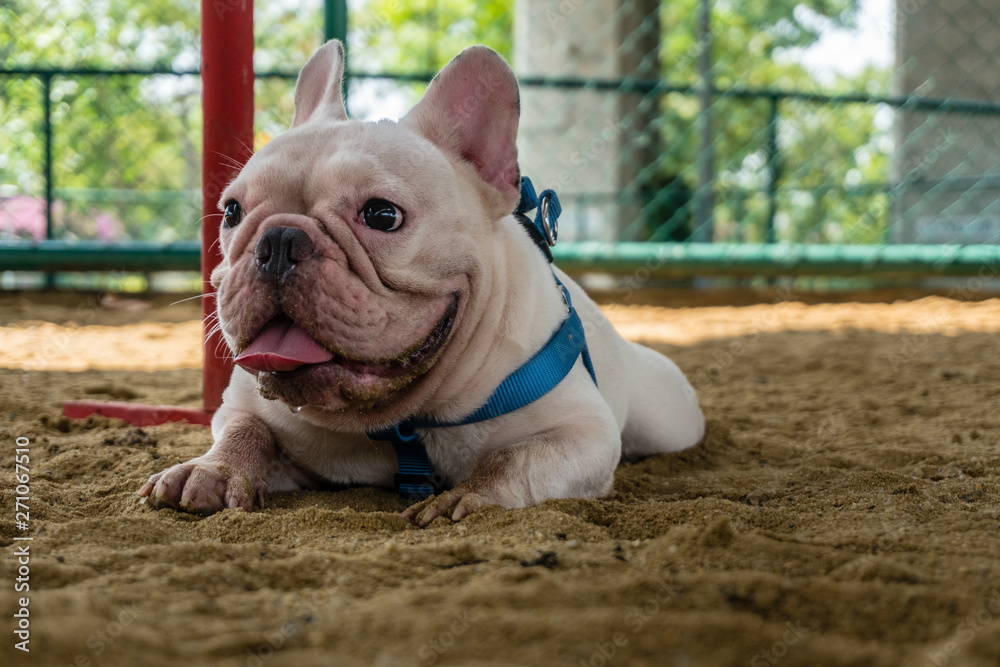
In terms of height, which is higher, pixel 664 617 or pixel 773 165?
pixel 773 165

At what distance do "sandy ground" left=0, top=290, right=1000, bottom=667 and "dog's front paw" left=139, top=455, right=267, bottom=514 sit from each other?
4cm

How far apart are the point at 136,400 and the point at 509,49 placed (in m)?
9.93

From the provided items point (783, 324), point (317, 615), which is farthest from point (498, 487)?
point (783, 324)

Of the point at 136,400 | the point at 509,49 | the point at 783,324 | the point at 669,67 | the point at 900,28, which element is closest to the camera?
the point at 136,400

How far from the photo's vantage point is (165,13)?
6570mm

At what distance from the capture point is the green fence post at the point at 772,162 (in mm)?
5840

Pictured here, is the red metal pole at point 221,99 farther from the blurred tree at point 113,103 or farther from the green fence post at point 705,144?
the green fence post at point 705,144

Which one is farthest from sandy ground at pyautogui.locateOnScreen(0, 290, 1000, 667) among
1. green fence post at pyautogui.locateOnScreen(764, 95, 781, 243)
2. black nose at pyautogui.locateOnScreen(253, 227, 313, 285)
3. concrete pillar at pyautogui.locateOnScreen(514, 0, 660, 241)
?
concrete pillar at pyautogui.locateOnScreen(514, 0, 660, 241)

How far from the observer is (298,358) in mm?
1481

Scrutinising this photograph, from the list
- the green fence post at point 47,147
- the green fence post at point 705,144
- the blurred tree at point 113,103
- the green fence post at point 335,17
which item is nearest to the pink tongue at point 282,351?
the green fence post at point 335,17

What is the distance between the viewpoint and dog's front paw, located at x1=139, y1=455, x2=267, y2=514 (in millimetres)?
1545

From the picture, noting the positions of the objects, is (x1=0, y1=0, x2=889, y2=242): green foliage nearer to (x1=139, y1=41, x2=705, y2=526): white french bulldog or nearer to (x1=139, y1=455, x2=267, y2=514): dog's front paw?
(x1=139, y1=41, x2=705, y2=526): white french bulldog

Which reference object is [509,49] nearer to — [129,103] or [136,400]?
[129,103]

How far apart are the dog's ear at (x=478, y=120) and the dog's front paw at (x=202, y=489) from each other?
750 mm
